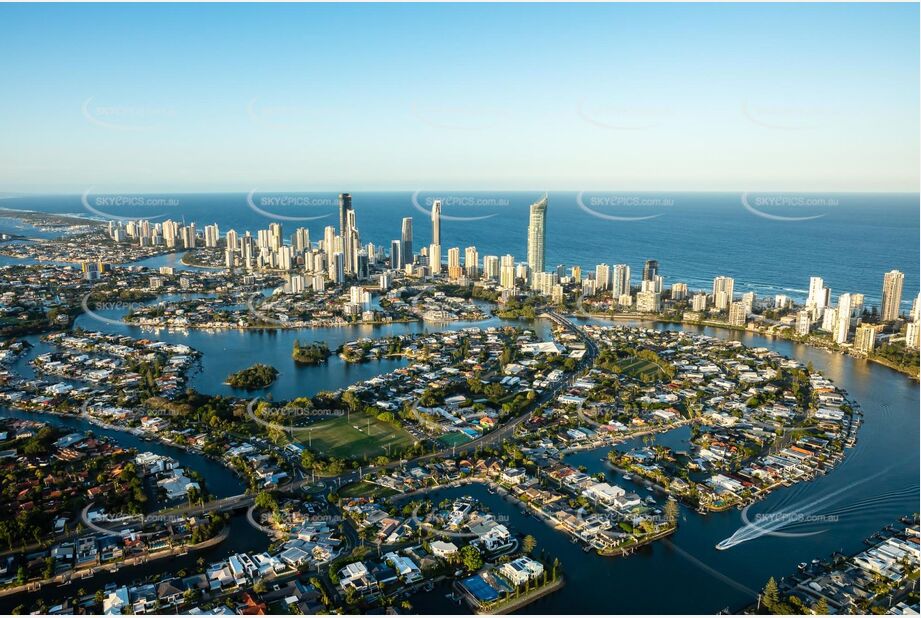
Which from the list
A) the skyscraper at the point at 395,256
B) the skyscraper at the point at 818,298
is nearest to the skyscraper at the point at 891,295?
the skyscraper at the point at 818,298

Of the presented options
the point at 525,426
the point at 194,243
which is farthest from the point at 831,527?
the point at 194,243

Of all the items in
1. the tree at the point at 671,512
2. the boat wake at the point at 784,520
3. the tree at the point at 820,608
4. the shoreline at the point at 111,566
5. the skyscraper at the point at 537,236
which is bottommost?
the shoreline at the point at 111,566

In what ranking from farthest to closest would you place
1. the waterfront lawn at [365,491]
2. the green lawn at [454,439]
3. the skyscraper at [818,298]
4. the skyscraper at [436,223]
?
the skyscraper at [436,223] < the skyscraper at [818,298] < the green lawn at [454,439] < the waterfront lawn at [365,491]

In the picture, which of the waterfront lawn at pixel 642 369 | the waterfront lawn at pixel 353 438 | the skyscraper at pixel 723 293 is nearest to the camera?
the waterfront lawn at pixel 353 438

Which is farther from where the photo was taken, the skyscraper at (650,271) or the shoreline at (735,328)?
the skyscraper at (650,271)

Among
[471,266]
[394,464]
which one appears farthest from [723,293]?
[394,464]

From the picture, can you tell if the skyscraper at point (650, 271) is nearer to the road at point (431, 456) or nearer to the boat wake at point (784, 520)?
the road at point (431, 456)

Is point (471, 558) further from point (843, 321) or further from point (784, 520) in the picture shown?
point (843, 321)

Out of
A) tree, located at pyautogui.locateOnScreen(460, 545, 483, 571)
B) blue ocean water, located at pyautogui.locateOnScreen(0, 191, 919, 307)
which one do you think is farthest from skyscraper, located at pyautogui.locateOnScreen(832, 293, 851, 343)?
tree, located at pyautogui.locateOnScreen(460, 545, 483, 571)

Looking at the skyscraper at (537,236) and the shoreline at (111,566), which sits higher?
the skyscraper at (537,236)
